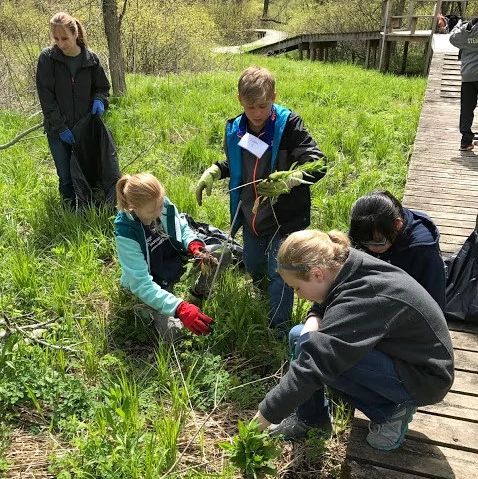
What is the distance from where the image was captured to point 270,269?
8.89ft

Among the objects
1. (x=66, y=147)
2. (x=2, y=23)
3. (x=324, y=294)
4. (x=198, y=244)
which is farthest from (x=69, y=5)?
(x=324, y=294)

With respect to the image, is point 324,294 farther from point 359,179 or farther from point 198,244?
point 359,179

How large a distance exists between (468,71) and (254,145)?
3591 mm

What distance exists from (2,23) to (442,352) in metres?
12.7

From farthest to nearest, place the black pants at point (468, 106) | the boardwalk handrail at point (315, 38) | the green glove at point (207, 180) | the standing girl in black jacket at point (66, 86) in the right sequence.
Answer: the boardwalk handrail at point (315, 38) → the black pants at point (468, 106) → the standing girl in black jacket at point (66, 86) → the green glove at point (207, 180)

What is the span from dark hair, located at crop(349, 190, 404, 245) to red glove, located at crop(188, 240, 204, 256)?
1100mm

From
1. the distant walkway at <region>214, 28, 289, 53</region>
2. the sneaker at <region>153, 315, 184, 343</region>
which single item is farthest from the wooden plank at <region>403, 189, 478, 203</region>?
the distant walkway at <region>214, 28, 289, 53</region>

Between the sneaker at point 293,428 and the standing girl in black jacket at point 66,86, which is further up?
the standing girl in black jacket at point 66,86

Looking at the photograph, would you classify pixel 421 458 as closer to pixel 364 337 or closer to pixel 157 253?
pixel 364 337

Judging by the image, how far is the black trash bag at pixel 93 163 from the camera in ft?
13.0

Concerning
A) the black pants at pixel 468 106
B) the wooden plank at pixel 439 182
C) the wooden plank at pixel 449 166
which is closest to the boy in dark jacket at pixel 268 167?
the wooden plank at pixel 439 182

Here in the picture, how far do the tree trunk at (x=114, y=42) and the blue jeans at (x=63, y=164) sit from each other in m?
3.47

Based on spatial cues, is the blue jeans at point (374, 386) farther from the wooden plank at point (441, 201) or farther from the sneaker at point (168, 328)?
the wooden plank at point (441, 201)

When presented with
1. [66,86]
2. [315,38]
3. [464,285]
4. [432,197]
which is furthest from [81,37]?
[315,38]
